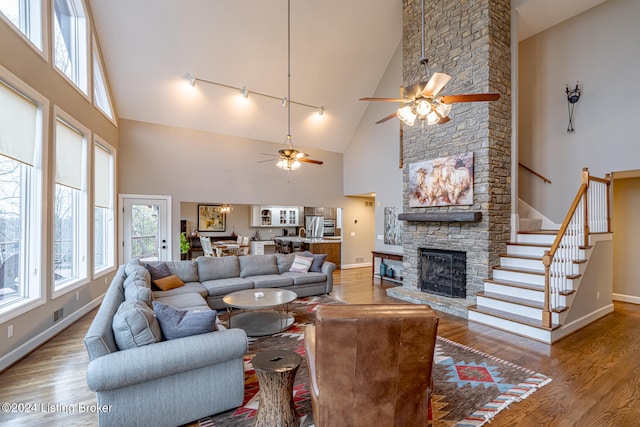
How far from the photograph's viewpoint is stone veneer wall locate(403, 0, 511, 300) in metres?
4.97

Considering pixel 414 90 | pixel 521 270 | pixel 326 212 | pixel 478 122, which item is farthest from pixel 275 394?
pixel 326 212

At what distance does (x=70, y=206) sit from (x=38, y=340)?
2067 mm

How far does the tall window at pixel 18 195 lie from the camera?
315 cm

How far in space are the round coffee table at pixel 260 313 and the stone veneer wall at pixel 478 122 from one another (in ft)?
10.3

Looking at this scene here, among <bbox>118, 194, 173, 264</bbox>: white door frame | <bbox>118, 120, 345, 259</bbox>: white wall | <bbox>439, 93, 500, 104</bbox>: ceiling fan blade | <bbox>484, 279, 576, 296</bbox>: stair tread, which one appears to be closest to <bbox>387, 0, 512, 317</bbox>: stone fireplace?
<bbox>484, 279, 576, 296</bbox>: stair tread

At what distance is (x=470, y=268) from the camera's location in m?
5.16

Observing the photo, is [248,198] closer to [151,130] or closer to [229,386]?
[151,130]

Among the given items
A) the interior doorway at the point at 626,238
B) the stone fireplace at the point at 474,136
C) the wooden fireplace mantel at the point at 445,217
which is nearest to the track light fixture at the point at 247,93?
the stone fireplace at the point at 474,136

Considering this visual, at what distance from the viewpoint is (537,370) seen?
308 cm

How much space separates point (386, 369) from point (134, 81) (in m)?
7.06

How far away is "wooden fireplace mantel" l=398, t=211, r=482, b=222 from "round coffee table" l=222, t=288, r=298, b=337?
2923 mm

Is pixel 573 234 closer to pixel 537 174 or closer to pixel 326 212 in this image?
pixel 537 174

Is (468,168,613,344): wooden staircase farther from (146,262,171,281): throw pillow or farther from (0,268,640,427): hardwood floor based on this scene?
(146,262,171,281): throw pillow

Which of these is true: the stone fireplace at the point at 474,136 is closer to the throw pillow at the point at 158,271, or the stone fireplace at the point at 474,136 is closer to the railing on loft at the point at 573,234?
the railing on loft at the point at 573,234
